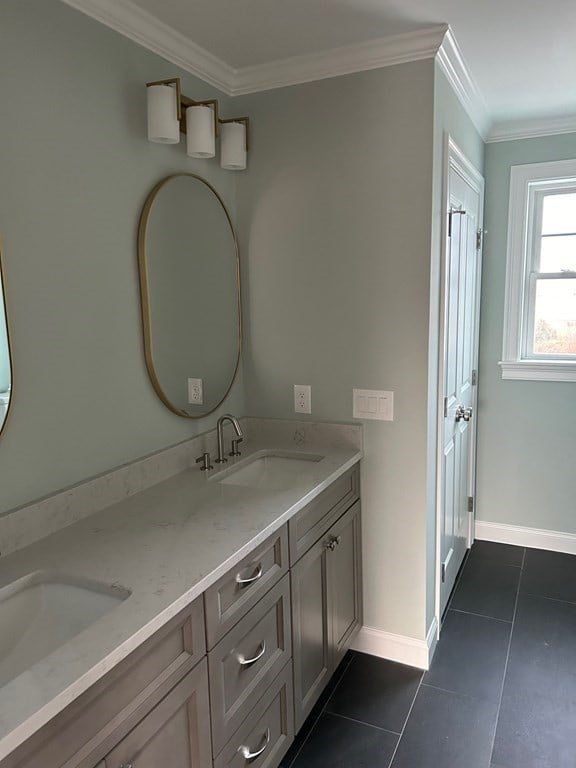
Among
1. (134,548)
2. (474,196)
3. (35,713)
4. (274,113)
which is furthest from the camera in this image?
(474,196)

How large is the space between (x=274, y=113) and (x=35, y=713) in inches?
86.2

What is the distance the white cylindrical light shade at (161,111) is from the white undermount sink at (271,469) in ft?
3.94

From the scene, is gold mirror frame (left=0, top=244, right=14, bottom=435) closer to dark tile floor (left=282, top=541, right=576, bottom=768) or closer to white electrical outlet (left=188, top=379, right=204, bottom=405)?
white electrical outlet (left=188, top=379, right=204, bottom=405)

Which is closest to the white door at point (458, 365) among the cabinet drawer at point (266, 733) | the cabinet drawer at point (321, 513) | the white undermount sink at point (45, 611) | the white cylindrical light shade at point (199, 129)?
the cabinet drawer at point (321, 513)

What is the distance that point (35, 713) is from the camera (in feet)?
3.00

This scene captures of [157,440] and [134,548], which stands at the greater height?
[157,440]

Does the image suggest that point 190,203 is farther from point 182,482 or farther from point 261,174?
point 182,482

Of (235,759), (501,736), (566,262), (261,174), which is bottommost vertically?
(501,736)

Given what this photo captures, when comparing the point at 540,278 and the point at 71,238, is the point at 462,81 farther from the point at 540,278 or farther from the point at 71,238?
the point at 71,238

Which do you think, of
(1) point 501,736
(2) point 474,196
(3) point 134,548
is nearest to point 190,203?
(3) point 134,548

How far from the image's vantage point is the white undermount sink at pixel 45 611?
4.21ft

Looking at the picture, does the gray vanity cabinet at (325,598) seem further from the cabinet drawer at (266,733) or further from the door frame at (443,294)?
the door frame at (443,294)

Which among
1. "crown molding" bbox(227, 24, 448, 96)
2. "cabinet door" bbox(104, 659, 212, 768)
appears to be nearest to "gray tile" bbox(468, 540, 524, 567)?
"cabinet door" bbox(104, 659, 212, 768)

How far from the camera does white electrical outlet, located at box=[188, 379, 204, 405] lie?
7.20ft
